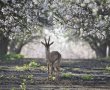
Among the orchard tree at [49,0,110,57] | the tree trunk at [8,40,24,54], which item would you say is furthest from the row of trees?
the tree trunk at [8,40,24,54]

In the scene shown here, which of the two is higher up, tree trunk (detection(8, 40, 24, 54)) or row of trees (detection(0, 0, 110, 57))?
row of trees (detection(0, 0, 110, 57))

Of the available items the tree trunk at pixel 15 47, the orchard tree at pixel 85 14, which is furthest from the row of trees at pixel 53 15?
the tree trunk at pixel 15 47

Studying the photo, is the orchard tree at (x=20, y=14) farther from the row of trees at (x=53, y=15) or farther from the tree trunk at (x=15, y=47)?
the tree trunk at (x=15, y=47)

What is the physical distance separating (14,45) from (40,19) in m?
37.4

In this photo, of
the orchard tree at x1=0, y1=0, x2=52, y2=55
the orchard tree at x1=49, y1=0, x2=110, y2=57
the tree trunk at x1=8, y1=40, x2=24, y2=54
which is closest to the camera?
the orchard tree at x1=0, y1=0, x2=52, y2=55

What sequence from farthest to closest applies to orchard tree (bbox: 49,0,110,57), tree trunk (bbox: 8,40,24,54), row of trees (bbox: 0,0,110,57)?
tree trunk (bbox: 8,40,24,54), orchard tree (bbox: 49,0,110,57), row of trees (bbox: 0,0,110,57)

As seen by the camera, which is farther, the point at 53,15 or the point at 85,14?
the point at 85,14

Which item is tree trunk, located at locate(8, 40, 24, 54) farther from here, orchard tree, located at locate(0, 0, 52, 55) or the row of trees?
orchard tree, located at locate(0, 0, 52, 55)

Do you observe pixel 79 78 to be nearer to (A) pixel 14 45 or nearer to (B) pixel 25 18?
(B) pixel 25 18

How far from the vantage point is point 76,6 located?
24797mm

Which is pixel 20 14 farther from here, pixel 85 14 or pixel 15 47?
pixel 15 47

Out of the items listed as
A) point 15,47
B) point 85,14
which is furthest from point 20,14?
point 15,47

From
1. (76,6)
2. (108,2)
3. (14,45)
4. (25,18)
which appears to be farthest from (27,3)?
(14,45)

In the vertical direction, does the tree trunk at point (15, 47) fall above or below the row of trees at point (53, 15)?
below
